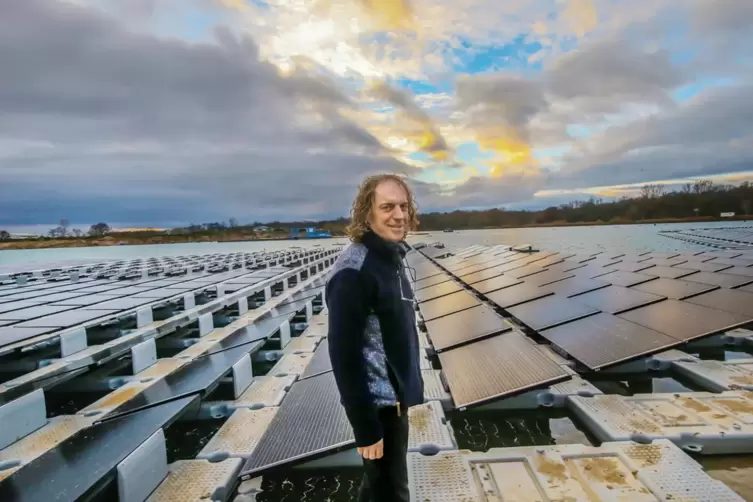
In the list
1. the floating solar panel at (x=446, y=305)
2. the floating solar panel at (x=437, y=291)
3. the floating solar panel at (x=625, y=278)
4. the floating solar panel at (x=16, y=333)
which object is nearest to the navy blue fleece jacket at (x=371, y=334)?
the floating solar panel at (x=446, y=305)

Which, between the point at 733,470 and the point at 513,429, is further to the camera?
the point at 513,429

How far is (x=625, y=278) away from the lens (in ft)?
34.8

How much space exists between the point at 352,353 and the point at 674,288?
8.56m

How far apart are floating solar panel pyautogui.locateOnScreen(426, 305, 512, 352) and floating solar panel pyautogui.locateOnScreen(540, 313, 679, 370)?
79 cm

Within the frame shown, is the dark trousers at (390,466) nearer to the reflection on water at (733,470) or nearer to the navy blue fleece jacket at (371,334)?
the navy blue fleece jacket at (371,334)

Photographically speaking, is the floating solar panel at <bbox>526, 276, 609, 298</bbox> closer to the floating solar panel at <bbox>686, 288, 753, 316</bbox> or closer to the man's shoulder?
the floating solar panel at <bbox>686, 288, 753, 316</bbox>

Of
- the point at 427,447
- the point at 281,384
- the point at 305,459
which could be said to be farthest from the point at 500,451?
the point at 281,384

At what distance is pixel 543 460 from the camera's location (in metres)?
3.38

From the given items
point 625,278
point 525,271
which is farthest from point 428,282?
point 625,278

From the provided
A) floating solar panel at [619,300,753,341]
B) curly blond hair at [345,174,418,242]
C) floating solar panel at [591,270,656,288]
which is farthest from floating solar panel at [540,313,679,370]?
floating solar panel at [591,270,656,288]

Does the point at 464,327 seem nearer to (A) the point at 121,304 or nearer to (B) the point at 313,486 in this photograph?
(B) the point at 313,486

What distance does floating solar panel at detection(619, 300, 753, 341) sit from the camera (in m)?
5.14

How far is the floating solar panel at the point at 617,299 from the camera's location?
22.7 ft

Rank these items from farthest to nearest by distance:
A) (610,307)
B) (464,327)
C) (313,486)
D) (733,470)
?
(610,307), (464,327), (313,486), (733,470)
